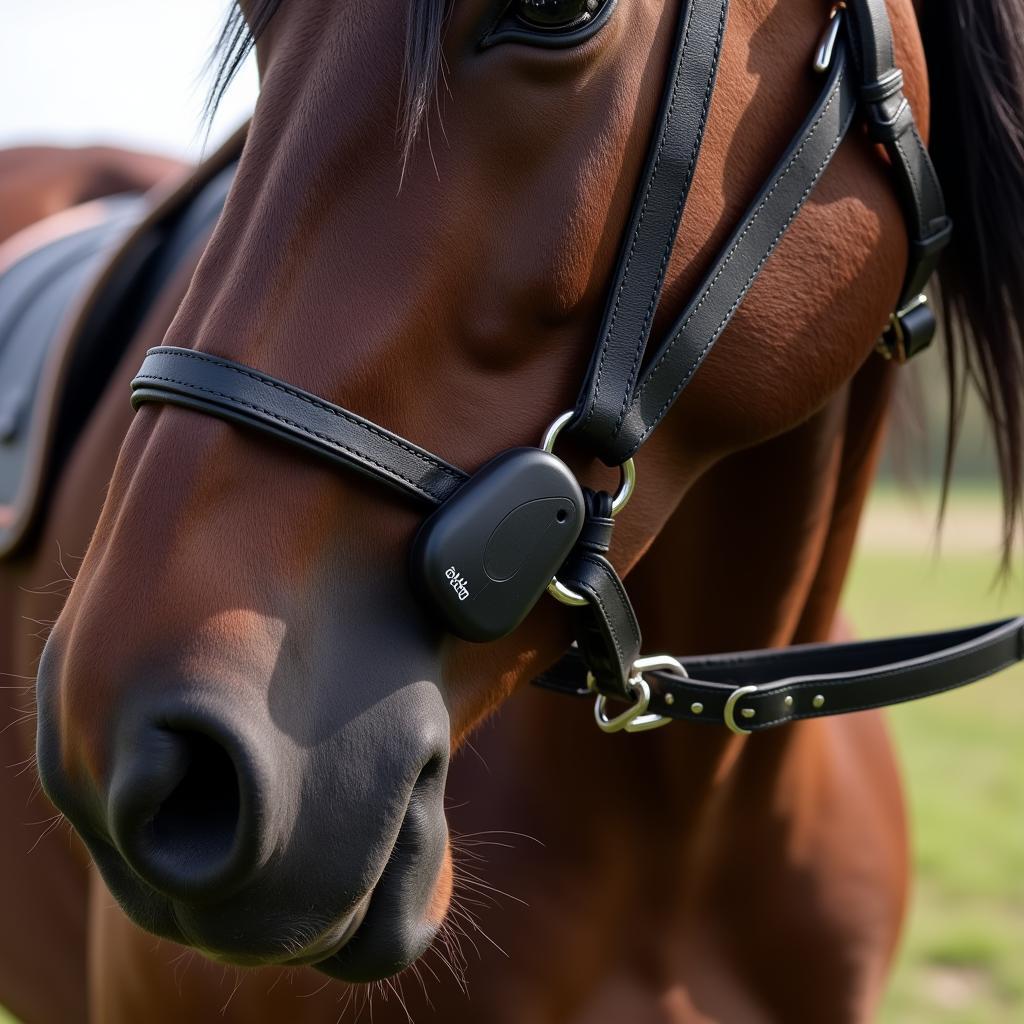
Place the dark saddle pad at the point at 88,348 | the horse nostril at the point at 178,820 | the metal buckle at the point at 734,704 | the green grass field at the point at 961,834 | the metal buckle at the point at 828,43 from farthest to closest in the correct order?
the green grass field at the point at 961,834
the dark saddle pad at the point at 88,348
the metal buckle at the point at 734,704
the metal buckle at the point at 828,43
the horse nostril at the point at 178,820

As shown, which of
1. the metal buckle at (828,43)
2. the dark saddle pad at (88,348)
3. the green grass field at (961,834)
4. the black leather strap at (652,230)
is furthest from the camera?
the green grass field at (961,834)

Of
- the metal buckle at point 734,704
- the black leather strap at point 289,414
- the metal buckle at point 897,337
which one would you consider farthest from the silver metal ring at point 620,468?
the metal buckle at point 897,337

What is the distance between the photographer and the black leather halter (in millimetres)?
1132

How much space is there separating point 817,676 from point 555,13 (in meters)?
0.86

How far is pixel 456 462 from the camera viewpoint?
3.88 ft

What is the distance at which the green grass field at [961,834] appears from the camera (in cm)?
409

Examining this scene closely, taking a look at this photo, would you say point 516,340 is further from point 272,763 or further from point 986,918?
point 986,918

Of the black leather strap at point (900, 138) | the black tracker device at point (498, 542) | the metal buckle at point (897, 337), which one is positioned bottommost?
the black tracker device at point (498, 542)

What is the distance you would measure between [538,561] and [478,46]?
1.61ft

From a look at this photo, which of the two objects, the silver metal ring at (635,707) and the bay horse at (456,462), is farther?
the silver metal ring at (635,707)

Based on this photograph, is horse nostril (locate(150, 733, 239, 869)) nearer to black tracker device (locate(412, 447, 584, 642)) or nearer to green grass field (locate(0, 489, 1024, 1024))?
black tracker device (locate(412, 447, 584, 642))

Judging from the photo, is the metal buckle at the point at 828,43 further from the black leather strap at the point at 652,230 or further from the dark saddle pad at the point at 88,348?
the dark saddle pad at the point at 88,348

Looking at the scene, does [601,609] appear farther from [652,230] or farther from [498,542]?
[652,230]

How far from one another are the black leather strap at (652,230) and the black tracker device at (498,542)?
8 cm
